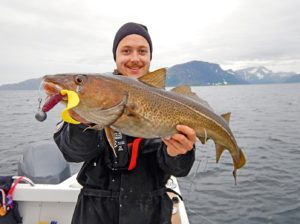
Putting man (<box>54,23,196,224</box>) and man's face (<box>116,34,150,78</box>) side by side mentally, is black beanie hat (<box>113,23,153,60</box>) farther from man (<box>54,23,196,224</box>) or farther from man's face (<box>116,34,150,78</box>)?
man (<box>54,23,196,224</box>)

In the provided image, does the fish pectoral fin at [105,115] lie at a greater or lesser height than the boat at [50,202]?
greater

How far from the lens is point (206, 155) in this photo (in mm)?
16281

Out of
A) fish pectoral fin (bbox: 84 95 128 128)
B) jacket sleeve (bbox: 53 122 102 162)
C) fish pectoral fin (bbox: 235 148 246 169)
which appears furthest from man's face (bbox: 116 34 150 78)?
fish pectoral fin (bbox: 235 148 246 169)

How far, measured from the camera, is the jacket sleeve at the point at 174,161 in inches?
133

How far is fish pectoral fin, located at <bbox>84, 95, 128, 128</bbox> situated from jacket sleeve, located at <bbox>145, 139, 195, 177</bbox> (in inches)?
36.7

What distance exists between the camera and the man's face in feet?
13.3

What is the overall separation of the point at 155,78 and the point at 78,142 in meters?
0.98

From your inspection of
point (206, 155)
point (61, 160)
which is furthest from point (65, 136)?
point (206, 155)

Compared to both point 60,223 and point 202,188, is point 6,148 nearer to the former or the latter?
point 202,188

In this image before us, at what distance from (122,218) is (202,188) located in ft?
28.9

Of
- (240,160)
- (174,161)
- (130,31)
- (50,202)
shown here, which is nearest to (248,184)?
(50,202)

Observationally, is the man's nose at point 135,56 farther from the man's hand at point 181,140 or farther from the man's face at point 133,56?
the man's hand at point 181,140

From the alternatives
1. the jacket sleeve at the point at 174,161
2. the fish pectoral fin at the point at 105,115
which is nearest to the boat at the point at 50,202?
the jacket sleeve at the point at 174,161

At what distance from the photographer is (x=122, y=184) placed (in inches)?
136
